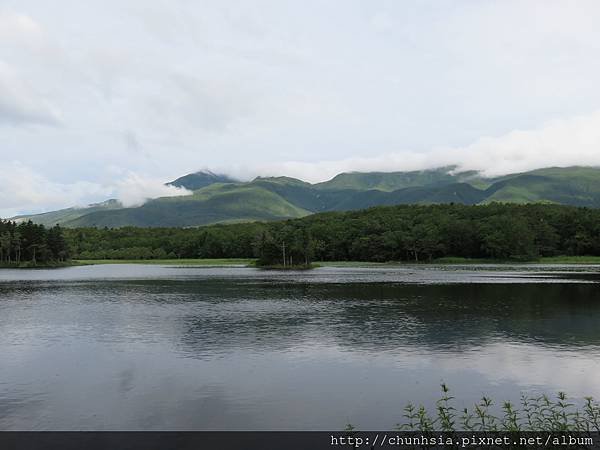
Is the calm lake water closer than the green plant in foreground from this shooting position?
No

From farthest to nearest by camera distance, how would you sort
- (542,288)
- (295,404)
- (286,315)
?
(542,288), (286,315), (295,404)

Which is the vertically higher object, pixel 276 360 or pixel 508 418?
pixel 508 418

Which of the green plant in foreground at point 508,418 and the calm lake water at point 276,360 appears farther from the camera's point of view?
the calm lake water at point 276,360

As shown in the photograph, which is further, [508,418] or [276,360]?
[276,360]

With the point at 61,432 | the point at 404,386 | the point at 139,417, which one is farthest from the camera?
the point at 404,386

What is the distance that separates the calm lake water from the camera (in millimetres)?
24312

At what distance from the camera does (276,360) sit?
34.7 m

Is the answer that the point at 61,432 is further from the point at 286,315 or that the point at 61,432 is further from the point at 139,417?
the point at 286,315

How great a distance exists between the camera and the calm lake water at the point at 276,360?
24.3m

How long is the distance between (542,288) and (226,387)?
74352 millimetres

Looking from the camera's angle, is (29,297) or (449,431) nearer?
(449,431)

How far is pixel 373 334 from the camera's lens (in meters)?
43.9

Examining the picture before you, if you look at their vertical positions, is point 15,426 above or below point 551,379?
above

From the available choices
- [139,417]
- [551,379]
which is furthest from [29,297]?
[551,379]
